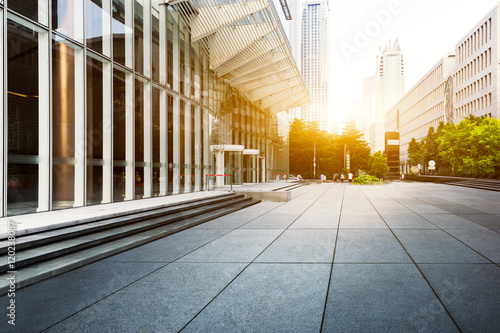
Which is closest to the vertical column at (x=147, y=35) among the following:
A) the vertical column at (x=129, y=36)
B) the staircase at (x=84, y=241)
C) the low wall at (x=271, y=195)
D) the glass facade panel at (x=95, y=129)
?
the vertical column at (x=129, y=36)

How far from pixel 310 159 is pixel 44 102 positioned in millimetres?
59759

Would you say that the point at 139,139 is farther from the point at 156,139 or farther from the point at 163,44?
the point at 163,44

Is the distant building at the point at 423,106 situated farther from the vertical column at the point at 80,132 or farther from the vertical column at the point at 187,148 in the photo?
the vertical column at the point at 80,132

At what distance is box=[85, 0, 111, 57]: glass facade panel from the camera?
1203cm

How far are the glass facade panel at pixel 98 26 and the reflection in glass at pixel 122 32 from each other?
0.48m

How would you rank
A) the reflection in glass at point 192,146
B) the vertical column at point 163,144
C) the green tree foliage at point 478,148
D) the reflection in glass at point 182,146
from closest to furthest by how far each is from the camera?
the vertical column at point 163,144
the reflection in glass at point 182,146
the reflection in glass at point 192,146
the green tree foliage at point 478,148

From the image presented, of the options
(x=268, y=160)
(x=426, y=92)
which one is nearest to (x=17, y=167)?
(x=268, y=160)

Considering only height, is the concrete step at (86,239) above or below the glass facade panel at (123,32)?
below

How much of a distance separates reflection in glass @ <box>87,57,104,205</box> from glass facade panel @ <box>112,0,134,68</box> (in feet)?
4.18

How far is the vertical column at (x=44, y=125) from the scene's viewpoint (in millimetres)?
10008

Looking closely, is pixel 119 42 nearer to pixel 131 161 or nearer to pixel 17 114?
pixel 131 161

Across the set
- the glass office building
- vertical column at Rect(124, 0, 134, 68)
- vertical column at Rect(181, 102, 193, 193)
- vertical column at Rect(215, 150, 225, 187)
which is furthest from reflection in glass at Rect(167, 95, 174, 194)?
vertical column at Rect(215, 150, 225, 187)

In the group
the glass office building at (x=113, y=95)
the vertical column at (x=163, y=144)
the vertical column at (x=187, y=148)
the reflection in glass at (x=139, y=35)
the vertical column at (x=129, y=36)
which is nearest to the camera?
the glass office building at (x=113, y=95)

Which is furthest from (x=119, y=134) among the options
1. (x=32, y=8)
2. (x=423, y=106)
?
(x=423, y=106)
